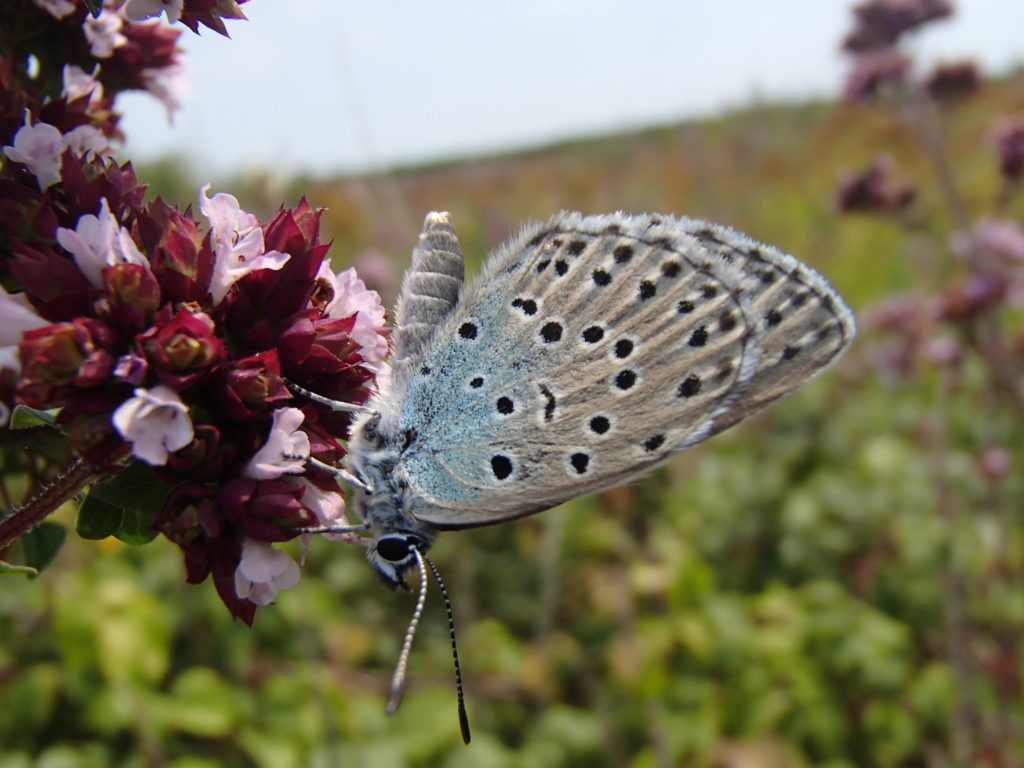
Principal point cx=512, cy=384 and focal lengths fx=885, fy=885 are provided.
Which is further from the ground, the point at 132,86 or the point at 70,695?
the point at 132,86

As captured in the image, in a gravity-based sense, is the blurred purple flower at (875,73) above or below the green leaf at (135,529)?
above

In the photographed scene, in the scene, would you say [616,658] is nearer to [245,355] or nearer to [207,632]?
[207,632]

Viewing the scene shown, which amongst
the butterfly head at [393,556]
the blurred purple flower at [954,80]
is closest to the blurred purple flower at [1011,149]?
the blurred purple flower at [954,80]

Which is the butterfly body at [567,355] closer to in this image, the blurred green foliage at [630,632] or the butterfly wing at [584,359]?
the butterfly wing at [584,359]

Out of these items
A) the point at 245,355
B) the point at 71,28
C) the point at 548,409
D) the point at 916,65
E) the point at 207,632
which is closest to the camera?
the point at 245,355

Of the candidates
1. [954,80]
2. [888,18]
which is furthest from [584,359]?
[954,80]

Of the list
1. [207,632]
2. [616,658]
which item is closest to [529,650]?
[616,658]

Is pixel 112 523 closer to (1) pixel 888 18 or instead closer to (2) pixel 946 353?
(2) pixel 946 353
